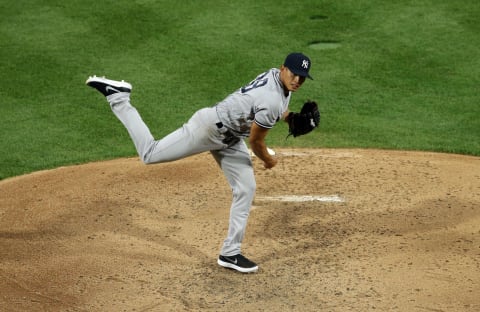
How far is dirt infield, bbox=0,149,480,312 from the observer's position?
7602 mm

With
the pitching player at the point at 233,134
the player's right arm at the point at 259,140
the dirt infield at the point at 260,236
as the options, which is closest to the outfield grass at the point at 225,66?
the dirt infield at the point at 260,236

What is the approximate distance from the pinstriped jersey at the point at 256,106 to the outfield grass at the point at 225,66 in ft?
10.8

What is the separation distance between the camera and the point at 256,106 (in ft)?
25.3

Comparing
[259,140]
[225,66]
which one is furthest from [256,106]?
[225,66]

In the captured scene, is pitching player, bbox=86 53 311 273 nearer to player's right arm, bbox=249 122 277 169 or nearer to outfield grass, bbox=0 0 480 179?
player's right arm, bbox=249 122 277 169

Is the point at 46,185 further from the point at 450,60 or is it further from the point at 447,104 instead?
the point at 450,60

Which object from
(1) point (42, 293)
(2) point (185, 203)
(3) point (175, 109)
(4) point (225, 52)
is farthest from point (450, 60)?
(1) point (42, 293)

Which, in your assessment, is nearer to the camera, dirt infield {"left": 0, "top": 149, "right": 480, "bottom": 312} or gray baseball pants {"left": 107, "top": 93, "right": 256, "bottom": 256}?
dirt infield {"left": 0, "top": 149, "right": 480, "bottom": 312}

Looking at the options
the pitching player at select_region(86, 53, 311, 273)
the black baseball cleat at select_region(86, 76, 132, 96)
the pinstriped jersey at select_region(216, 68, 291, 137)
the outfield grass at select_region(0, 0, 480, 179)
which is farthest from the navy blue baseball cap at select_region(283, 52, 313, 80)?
the outfield grass at select_region(0, 0, 480, 179)

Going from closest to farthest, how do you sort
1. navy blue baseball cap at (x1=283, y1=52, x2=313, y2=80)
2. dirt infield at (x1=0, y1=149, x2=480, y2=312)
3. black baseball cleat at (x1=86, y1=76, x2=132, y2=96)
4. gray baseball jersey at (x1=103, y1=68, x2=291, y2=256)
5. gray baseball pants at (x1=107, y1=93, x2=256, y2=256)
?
dirt infield at (x1=0, y1=149, x2=480, y2=312) < navy blue baseball cap at (x1=283, y1=52, x2=313, y2=80) < gray baseball jersey at (x1=103, y1=68, x2=291, y2=256) < gray baseball pants at (x1=107, y1=93, x2=256, y2=256) < black baseball cleat at (x1=86, y1=76, x2=132, y2=96)

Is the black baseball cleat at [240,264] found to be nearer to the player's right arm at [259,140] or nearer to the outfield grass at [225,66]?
the player's right arm at [259,140]

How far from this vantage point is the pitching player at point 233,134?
781 cm

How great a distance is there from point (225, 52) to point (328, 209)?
14.7 ft

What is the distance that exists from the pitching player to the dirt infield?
1.45 feet
